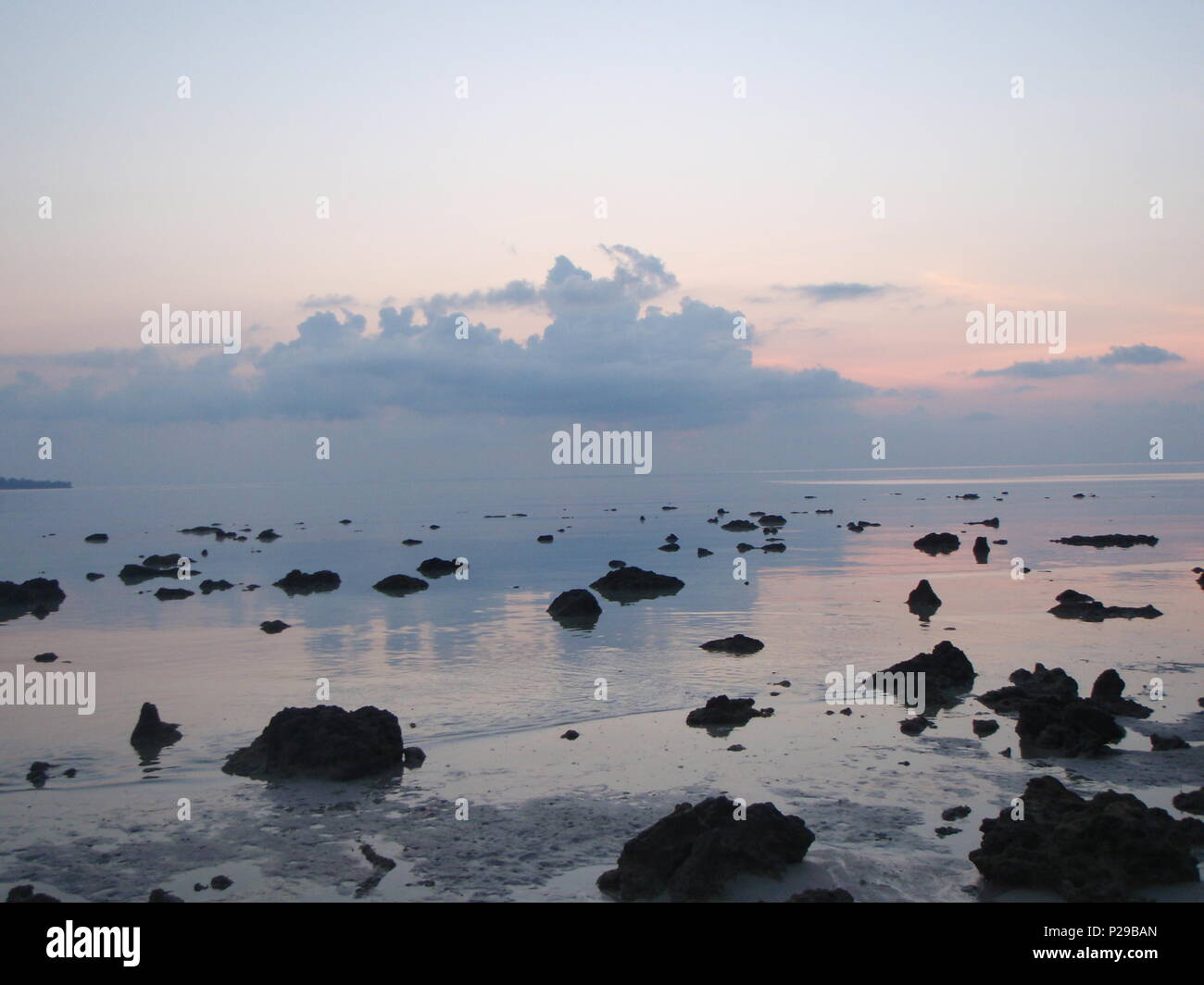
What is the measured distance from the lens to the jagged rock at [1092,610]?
39125 millimetres

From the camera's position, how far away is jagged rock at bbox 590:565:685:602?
54.9 meters

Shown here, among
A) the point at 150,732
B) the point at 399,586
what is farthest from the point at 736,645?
the point at 399,586

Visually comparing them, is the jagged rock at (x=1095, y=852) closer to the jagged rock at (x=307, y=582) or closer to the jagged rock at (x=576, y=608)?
the jagged rock at (x=576, y=608)

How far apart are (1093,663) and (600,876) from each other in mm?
21804

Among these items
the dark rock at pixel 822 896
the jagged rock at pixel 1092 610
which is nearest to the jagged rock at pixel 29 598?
the dark rock at pixel 822 896

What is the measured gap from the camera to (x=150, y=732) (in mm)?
23531

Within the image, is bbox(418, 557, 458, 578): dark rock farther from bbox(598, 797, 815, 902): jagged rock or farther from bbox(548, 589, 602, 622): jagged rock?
bbox(598, 797, 815, 902): jagged rock

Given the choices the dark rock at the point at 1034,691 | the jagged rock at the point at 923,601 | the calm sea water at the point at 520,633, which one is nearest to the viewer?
the dark rock at the point at 1034,691

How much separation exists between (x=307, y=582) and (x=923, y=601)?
36835mm

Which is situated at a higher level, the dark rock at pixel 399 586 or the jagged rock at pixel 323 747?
the jagged rock at pixel 323 747

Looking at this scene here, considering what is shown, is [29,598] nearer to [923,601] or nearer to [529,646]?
[529,646]

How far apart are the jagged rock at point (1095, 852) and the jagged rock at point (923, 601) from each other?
96.3 feet
